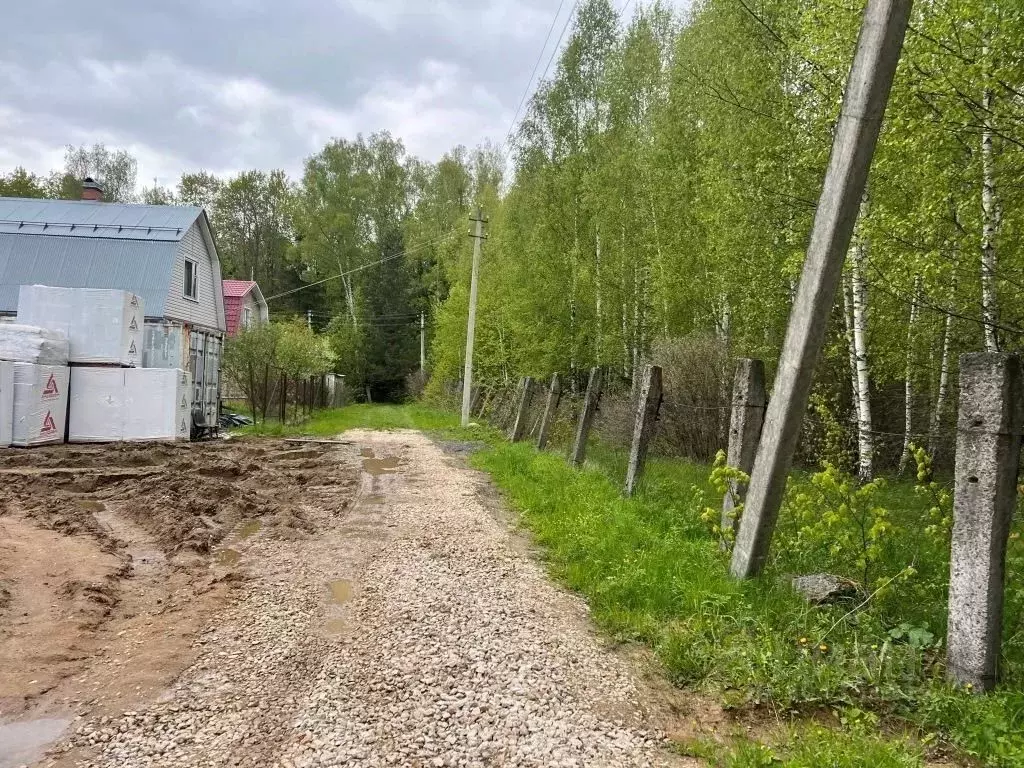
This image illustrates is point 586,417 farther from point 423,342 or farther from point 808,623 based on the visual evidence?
point 423,342

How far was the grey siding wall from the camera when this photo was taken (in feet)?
65.9

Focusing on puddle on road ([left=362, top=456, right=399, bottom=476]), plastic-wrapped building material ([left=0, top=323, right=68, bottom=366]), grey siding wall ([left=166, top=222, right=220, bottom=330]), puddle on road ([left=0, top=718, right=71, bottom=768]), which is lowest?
puddle on road ([left=0, top=718, right=71, bottom=768])

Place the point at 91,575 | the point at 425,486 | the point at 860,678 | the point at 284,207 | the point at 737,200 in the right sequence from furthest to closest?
the point at 284,207 → the point at 737,200 → the point at 425,486 → the point at 91,575 → the point at 860,678

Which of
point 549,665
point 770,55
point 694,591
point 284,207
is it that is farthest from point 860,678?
point 284,207

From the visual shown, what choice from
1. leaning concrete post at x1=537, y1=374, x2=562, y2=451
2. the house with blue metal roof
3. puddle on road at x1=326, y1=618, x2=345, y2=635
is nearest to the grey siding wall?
the house with blue metal roof

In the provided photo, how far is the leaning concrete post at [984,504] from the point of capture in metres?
3.29

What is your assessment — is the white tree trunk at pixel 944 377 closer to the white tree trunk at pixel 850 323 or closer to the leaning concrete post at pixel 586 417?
the white tree trunk at pixel 850 323

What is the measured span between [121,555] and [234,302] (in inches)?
1207

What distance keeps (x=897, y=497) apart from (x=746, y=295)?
4651 millimetres

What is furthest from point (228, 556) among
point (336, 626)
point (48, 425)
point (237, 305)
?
point (237, 305)

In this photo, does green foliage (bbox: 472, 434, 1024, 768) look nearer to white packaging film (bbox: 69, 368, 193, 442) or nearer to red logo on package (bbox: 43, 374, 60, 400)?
white packaging film (bbox: 69, 368, 193, 442)

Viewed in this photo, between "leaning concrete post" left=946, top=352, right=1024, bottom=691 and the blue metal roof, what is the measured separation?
65.8 feet

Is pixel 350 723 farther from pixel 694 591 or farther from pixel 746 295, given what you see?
pixel 746 295

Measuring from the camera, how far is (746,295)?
477 inches
